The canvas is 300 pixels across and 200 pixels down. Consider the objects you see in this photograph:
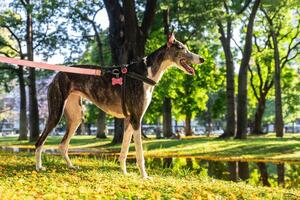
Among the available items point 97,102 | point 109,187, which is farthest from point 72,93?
point 109,187

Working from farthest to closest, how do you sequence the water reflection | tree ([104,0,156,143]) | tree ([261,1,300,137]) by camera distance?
tree ([261,1,300,137]) → tree ([104,0,156,143]) → the water reflection

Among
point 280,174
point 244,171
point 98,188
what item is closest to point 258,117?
point 244,171

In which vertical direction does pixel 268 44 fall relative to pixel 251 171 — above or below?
above

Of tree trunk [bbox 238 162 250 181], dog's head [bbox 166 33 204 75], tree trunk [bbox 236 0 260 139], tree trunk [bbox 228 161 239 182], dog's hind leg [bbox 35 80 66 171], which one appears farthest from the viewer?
tree trunk [bbox 236 0 260 139]

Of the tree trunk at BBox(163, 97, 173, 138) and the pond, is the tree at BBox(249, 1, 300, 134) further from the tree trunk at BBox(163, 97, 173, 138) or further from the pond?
the pond

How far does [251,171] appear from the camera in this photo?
14953 mm

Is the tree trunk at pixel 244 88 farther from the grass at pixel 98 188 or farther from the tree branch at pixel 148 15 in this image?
the grass at pixel 98 188

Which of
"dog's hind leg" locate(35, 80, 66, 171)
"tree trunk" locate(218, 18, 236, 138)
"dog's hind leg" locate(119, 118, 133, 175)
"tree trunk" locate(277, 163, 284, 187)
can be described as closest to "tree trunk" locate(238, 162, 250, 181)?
"tree trunk" locate(277, 163, 284, 187)

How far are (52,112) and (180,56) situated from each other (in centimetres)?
280

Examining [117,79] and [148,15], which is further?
[148,15]

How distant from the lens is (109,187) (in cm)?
710

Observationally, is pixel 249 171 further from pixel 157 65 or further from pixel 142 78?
pixel 142 78

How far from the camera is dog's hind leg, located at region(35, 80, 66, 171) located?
899 cm

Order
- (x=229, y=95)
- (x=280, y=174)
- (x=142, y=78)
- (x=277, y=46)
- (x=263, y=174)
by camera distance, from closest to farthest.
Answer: (x=142, y=78) → (x=263, y=174) → (x=280, y=174) → (x=229, y=95) → (x=277, y=46)
